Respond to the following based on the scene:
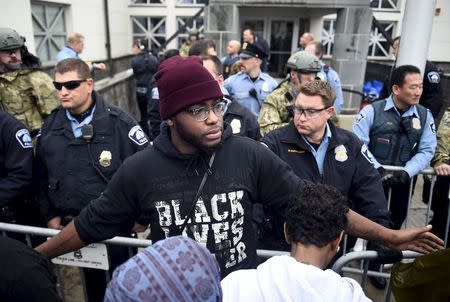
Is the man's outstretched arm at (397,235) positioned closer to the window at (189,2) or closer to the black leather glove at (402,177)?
the black leather glove at (402,177)

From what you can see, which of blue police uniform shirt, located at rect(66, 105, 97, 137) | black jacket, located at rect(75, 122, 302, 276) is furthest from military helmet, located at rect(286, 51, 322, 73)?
black jacket, located at rect(75, 122, 302, 276)

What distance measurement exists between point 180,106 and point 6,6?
729 cm

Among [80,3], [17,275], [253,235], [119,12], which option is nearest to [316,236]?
[253,235]

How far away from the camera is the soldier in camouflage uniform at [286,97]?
367 centimetres

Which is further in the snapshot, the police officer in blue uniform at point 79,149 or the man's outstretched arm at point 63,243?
the police officer in blue uniform at point 79,149

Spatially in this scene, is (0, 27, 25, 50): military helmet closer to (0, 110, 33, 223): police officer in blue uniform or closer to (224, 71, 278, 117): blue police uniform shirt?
(0, 110, 33, 223): police officer in blue uniform

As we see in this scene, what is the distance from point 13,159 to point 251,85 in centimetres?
302

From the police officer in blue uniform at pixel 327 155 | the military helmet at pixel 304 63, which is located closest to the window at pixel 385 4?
the military helmet at pixel 304 63

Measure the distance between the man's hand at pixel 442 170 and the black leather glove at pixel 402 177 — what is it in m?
0.30

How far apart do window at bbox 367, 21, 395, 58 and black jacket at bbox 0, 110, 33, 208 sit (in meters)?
16.3

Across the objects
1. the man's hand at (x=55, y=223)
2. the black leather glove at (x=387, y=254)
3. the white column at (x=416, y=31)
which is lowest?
the man's hand at (x=55, y=223)

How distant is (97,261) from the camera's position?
7.06 ft

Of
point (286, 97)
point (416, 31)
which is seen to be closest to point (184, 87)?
point (286, 97)

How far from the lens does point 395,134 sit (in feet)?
11.0
